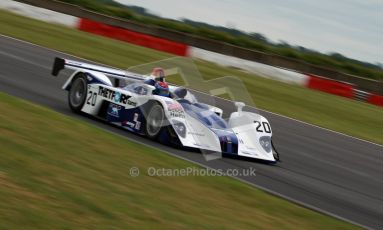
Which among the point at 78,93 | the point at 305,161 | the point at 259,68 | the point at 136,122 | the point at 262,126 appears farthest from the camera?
the point at 259,68

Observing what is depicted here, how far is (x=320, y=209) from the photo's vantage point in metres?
7.98

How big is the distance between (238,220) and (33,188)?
193 centimetres

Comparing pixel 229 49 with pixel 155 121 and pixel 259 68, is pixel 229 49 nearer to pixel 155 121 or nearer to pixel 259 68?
pixel 259 68

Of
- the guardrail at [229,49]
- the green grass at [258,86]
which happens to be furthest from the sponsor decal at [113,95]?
the guardrail at [229,49]

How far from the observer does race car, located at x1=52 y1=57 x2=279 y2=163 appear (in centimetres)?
986

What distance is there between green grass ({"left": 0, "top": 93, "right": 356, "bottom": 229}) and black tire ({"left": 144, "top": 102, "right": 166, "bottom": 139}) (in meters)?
0.84

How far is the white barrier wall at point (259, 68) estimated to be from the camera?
27125 mm

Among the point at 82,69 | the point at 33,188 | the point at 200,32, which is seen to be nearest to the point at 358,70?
the point at 200,32

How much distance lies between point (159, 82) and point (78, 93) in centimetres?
A: 168

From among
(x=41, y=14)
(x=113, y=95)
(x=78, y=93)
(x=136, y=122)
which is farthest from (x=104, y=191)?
(x=41, y=14)

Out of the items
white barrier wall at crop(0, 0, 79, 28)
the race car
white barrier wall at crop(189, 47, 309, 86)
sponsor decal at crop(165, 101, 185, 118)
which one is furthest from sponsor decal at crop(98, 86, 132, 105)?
white barrier wall at crop(0, 0, 79, 28)

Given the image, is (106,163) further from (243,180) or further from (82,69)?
(82,69)

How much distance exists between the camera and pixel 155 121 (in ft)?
33.3

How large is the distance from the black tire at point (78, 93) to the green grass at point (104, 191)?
2108mm
